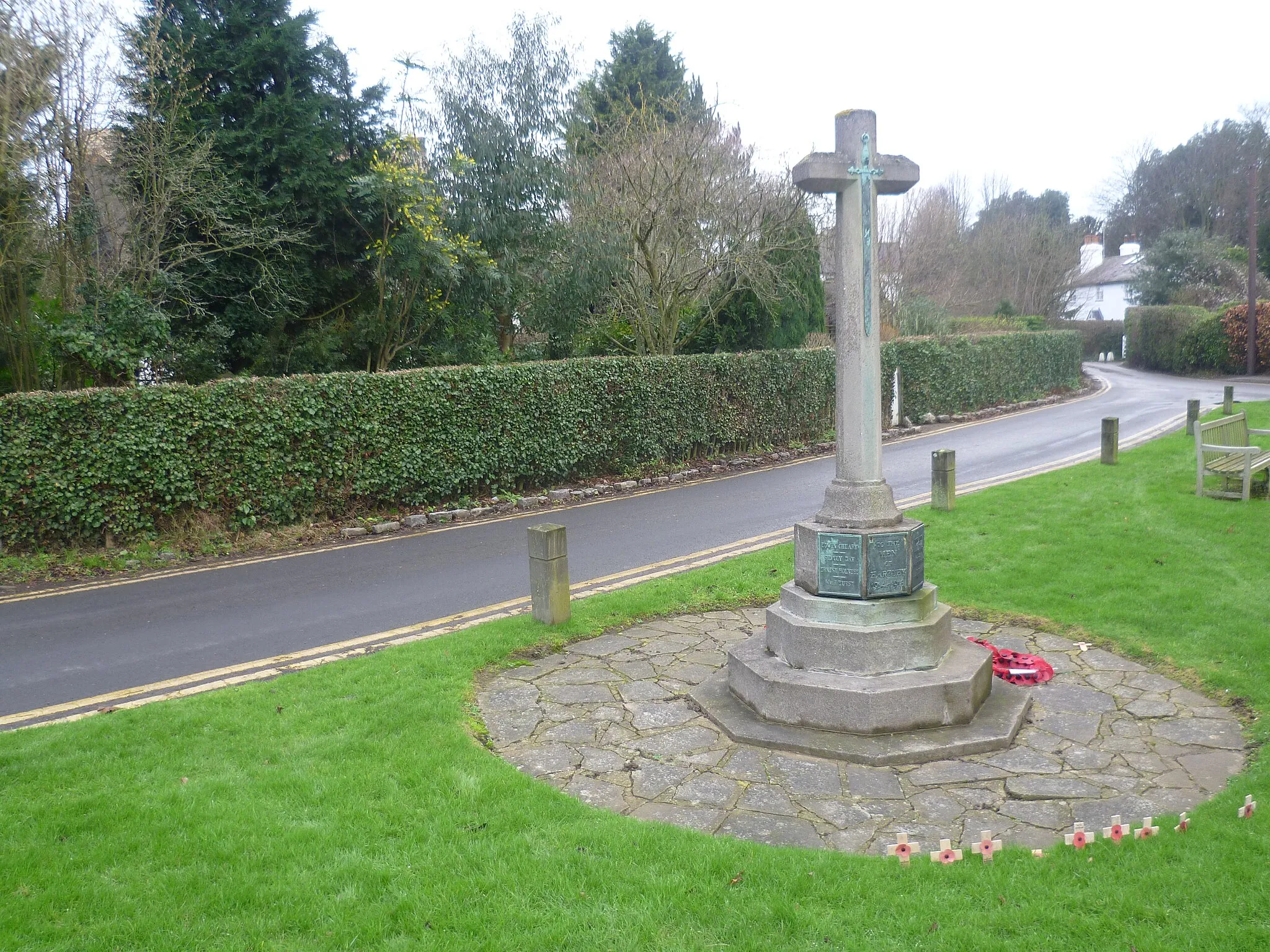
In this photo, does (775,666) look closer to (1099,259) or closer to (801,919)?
(801,919)

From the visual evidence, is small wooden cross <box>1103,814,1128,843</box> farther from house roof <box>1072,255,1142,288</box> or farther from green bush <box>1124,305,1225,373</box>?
house roof <box>1072,255,1142,288</box>

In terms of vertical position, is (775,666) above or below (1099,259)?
below

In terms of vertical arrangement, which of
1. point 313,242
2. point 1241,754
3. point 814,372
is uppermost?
point 313,242

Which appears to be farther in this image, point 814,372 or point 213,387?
point 814,372

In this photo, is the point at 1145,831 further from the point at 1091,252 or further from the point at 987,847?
the point at 1091,252

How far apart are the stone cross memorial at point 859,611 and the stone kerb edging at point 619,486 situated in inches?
308

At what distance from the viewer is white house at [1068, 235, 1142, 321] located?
62.4m

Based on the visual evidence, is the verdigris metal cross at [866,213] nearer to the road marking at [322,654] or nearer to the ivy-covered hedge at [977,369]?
the road marking at [322,654]

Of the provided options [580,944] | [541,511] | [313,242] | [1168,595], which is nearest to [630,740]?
[580,944]

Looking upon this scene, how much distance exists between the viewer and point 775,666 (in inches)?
232

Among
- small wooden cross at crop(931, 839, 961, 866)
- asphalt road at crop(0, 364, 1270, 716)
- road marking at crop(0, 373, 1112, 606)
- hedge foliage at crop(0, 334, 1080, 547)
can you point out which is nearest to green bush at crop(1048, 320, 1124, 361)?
road marking at crop(0, 373, 1112, 606)

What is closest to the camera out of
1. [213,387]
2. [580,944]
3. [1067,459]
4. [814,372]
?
[580,944]

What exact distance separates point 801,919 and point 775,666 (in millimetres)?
2505

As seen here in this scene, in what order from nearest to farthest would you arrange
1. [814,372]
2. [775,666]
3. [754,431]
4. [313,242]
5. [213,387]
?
[775,666]
[213,387]
[313,242]
[754,431]
[814,372]
